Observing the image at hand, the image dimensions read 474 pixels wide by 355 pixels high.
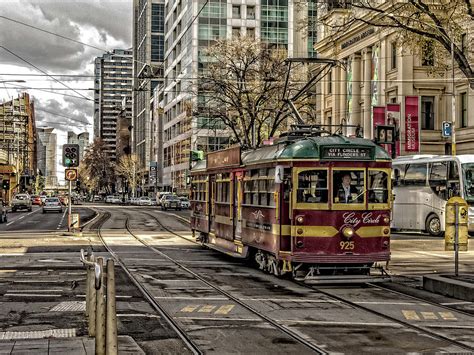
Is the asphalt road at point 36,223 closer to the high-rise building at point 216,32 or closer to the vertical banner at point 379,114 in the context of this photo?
the vertical banner at point 379,114

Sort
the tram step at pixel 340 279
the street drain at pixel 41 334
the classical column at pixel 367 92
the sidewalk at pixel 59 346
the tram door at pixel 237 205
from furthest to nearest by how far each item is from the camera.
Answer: the classical column at pixel 367 92 → the tram door at pixel 237 205 → the tram step at pixel 340 279 → the street drain at pixel 41 334 → the sidewalk at pixel 59 346

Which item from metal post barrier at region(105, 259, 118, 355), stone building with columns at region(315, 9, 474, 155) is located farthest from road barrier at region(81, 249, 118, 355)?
stone building with columns at region(315, 9, 474, 155)

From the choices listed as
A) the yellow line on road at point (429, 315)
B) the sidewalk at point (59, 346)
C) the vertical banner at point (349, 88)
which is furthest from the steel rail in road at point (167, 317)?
the vertical banner at point (349, 88)

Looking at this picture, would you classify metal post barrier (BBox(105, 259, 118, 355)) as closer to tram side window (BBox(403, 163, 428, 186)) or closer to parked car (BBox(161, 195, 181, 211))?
tram side window (BBox(403, 163, 428, 186))

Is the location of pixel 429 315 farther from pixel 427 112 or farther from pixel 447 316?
pixel 427 112

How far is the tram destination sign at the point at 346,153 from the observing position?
639 inches

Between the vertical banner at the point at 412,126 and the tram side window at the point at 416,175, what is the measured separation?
37.6ft

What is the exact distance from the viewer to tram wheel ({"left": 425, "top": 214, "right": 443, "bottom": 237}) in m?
34.7

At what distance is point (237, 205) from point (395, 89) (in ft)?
117

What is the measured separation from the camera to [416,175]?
35.8m

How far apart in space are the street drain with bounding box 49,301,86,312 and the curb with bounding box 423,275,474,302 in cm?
694

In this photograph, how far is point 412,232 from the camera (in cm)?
3909

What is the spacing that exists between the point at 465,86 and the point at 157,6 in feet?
342

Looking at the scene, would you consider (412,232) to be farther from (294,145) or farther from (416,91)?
(294,145)
